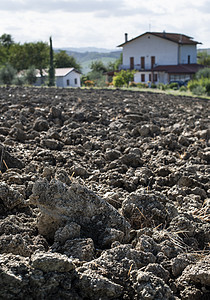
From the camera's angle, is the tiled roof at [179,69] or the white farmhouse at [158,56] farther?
the white farmhouse at [158,56]

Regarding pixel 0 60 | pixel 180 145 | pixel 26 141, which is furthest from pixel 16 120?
pixel 0 60

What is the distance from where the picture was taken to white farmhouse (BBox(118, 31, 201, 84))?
4900 cm

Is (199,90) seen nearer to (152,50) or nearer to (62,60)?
(152,50)

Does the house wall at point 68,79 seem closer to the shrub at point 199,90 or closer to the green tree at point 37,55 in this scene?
the green tree at point 37,55

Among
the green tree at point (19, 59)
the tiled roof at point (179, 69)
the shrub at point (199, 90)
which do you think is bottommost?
the shrub at point (199, 90)

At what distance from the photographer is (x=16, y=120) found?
27.3 ft

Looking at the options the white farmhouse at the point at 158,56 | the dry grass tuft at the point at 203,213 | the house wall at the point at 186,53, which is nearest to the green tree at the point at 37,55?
the white farmhouse at the point at 158,56

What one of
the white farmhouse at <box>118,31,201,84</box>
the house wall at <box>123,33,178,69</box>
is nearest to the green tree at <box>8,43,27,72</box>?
the white farmhouse at <box>118,31,201,84</box>

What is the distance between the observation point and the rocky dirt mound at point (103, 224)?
7.88 ft

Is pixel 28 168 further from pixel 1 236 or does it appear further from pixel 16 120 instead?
pixel 16 120

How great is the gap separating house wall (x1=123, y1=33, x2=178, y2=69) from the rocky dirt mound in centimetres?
4586

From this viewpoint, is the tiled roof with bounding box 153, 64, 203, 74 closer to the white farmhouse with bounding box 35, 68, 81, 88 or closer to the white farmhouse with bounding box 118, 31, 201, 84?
the white farmhouse with bounding box 118, 31, 201, 84

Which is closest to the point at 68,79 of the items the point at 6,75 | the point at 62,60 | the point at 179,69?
the point at 179,69

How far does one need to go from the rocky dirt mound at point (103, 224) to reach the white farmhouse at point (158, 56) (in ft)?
144
